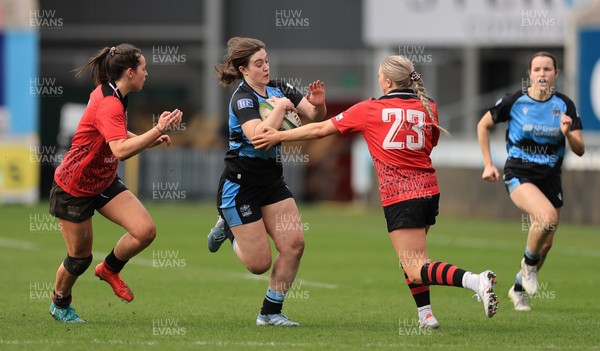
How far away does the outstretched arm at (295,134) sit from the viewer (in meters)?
9.31

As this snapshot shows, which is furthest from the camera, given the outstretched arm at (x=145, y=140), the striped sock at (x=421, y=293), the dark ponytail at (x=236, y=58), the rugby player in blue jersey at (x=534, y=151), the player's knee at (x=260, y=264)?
the rugby player in blue jersey at (x=534, y=151)

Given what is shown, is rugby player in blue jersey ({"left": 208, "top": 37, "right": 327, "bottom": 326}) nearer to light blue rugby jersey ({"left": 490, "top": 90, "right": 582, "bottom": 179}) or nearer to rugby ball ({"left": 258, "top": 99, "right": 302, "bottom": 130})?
rugby ball ({"left": 258, "top": 99, "right": 302, "bottom": 130})

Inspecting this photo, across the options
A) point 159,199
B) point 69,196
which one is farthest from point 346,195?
point 69,196

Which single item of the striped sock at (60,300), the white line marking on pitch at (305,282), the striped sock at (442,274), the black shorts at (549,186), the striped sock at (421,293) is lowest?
the white line marking on pitch at (305,282)

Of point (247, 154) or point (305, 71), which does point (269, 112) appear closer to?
point (247, 154)

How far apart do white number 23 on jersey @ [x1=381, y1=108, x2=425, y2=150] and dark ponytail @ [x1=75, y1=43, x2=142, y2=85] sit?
81.3 inches

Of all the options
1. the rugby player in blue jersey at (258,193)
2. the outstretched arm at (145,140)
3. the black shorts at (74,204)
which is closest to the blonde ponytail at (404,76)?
the rugby player in blue jersey at (258,193)

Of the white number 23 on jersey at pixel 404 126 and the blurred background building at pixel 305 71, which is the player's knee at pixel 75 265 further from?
the blurred background building at pixel 305 71

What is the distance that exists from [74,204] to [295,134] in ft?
6.36

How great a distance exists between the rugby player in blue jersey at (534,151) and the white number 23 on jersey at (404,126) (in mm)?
2059

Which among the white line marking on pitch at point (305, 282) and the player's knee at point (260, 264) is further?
the white line marking on pitch at point (305, 282)

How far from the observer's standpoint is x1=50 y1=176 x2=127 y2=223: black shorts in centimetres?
991

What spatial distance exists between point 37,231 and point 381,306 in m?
10.7

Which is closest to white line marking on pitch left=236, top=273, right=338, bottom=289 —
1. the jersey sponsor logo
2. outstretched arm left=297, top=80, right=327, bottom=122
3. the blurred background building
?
outstretched arm left=297, top=80, right=327, bottom=122
